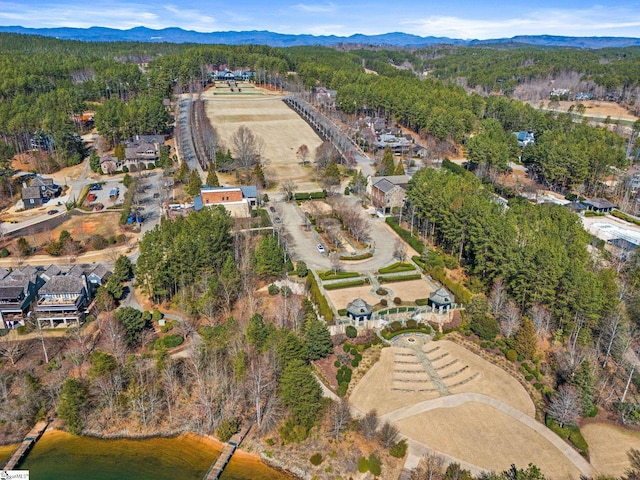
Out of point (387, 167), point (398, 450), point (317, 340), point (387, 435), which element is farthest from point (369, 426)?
point (387, 167)

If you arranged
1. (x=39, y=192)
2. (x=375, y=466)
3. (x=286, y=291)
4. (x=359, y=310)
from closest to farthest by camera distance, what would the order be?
(x=375, y=466) < (x=359, y=310) < (x=286, y=291) < (x=39, y=192)

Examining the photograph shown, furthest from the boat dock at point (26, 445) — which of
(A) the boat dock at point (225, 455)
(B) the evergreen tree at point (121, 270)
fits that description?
(B) the evergreen tree at point (121, 270)

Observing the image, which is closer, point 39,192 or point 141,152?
point 39,192

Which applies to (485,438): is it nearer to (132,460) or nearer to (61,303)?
(132,460)

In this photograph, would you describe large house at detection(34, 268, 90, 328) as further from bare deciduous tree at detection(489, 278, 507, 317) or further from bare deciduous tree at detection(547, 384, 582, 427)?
bare deciduous tree at detection(547, 384, 582, 427)

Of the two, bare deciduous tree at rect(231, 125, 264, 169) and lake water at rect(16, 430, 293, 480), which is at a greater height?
bare deciduous tree at rect(231, 125, 264, 169)

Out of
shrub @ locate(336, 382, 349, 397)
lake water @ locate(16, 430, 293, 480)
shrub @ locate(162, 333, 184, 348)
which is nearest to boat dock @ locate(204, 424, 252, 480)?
lake water @ locate(16, 430, 293, 480)

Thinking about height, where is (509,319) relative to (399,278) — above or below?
above
